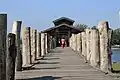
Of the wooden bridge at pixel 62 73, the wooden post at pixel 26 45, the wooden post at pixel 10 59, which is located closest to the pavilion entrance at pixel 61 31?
the wooden post at pixel 26 45

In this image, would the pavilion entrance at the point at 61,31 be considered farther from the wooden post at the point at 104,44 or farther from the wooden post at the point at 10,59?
the wooden post at the point at 10,59

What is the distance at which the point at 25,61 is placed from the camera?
915 inches

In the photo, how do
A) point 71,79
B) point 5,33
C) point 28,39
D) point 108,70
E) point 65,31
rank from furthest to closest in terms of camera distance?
point 65,31, point 28,39, point 108,70, point 71,79, point 5,33

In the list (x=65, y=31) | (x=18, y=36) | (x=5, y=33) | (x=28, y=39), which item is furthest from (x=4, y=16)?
(x=65, y=31)

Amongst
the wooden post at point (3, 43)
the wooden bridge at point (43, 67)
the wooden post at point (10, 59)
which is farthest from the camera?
the wooden post at point (10, 59)

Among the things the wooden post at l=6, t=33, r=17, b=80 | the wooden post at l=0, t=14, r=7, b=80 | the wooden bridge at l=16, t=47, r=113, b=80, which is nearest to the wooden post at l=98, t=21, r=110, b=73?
the wooden bridge at l=16, t=47, r=113, b=80

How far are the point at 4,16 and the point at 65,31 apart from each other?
69.1 metres

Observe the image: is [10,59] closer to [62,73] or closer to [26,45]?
[62,73]

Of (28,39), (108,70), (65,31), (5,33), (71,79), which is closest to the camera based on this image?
(5,33)

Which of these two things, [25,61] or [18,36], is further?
[25,61]

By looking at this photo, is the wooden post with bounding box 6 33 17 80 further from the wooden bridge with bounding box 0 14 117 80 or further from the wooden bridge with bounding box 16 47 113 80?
the wooden bridge with bounding box 16 47 113 80

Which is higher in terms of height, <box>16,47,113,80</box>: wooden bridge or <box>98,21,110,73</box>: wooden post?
<box>98,21,110,73</box>: wooden post

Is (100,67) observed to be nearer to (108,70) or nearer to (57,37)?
(108,70)

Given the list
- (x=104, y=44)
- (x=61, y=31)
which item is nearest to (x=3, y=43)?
(x=104, y=44)
